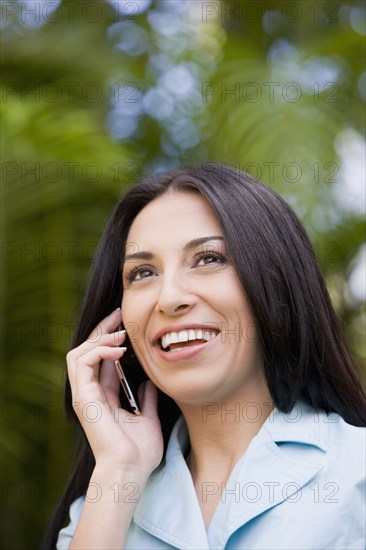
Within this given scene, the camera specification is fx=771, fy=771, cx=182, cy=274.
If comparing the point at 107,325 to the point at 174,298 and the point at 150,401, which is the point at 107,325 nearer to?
the point at 150,401

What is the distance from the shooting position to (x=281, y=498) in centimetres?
148

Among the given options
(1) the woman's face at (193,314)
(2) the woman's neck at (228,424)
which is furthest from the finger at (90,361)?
(2) the woman's neck at (228,424)

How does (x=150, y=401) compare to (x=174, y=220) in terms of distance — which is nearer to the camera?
(x=174, y=220)

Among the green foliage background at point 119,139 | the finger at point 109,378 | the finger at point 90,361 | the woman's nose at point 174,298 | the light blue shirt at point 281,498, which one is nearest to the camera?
the light blue shirt at point 281,498

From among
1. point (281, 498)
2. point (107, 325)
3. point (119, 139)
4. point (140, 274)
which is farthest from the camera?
point (119, 139)

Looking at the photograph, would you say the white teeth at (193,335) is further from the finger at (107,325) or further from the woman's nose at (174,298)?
the finger at (107,325)

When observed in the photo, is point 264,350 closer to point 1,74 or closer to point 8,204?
point 8,204

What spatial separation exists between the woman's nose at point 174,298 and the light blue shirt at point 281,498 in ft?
0.99

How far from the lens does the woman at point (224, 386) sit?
1.52 metres

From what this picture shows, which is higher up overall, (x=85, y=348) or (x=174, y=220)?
(x=174, y=220)

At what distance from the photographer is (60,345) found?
3.14 meters

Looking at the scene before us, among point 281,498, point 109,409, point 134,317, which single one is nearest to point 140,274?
point 134,317

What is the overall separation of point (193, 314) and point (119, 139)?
1.99 m

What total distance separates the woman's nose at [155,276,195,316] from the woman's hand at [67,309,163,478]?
0.23 metres
